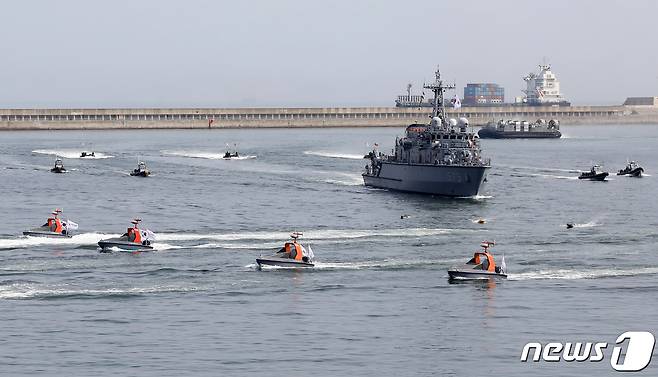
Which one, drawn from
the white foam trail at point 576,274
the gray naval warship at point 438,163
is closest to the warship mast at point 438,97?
the gray naval warship at point 438,163

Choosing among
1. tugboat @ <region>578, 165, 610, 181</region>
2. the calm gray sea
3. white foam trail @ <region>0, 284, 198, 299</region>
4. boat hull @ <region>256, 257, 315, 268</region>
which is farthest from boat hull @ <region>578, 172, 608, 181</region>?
white foam trail @ <region>0, 284, 198, 299</region>

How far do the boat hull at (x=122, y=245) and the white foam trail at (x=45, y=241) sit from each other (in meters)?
5.15

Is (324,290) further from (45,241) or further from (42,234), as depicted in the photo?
(42,234)

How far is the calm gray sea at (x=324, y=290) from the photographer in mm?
62000

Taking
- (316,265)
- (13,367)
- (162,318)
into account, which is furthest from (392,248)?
(13,367)

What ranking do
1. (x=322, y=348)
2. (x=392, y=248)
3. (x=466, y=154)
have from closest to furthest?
1. (x=322, y=348)
2. (x=392, y=248)
3. (x=466, y=154)

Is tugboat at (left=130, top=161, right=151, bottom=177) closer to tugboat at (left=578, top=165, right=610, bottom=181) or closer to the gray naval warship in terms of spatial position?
the gray naval warship

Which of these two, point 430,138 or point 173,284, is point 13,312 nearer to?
point 173,284

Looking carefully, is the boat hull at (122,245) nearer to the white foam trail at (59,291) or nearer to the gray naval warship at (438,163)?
the white foam trail at (59,291)

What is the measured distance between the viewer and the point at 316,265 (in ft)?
284

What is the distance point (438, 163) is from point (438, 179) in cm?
188

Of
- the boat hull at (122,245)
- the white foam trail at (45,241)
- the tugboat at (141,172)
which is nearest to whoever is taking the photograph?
the boat hull at (122,245)

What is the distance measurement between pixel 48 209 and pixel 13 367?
69.1 meters

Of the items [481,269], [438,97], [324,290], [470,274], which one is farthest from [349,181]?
[324,290]
